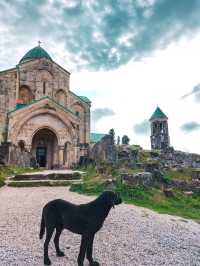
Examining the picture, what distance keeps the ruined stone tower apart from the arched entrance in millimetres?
17706

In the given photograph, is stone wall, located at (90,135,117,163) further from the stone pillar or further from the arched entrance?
the arched entrance

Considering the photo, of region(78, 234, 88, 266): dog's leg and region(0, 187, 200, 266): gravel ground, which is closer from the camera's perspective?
region(78, 234, 88, 266): dog's leg

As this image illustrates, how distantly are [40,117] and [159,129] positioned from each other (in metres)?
21.4

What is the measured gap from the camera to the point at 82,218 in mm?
4602

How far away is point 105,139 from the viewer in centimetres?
2122

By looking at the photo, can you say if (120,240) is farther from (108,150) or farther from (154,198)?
(108,150)

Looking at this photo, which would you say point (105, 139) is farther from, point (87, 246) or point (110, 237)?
point (87, 246)

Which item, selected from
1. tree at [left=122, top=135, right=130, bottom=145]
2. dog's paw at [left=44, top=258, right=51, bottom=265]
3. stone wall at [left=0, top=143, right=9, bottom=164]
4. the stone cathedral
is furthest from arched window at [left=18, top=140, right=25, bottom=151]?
dog's paw at [left=44, top=258, right=51, bottom=265]

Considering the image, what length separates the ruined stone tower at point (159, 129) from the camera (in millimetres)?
39375

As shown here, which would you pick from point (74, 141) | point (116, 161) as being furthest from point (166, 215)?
point (74, 141)

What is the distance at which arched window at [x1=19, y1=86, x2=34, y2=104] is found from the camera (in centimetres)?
3100

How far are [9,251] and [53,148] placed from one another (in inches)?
956

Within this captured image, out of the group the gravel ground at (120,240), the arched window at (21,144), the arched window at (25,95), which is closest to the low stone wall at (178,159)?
the gravel ground at (120,240)

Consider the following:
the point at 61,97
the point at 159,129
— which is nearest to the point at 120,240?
the point at 61,97
